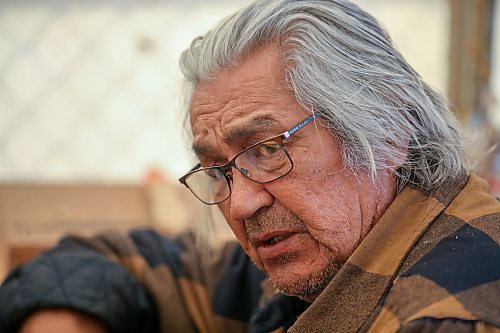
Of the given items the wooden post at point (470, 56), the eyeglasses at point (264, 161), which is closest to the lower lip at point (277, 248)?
the eyeglasses at point (264, 161)

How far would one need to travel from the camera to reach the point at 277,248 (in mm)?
1137

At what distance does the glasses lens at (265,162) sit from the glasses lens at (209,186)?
0.34 ft

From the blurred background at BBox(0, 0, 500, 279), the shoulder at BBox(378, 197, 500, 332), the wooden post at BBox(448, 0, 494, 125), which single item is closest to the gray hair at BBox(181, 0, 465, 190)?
the shoulder at BBox(378, 197, 500, 332)

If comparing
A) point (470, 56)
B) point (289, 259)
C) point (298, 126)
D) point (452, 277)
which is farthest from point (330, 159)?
point (470, 56)

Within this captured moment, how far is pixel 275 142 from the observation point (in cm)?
111

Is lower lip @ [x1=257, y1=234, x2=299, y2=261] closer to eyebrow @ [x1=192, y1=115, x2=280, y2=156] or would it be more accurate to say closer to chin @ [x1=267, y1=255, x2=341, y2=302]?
chin @ [x1=267, y1=255, x2=341, y2=302]

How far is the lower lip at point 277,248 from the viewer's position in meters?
1.12

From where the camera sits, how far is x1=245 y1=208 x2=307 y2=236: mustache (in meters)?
1.11

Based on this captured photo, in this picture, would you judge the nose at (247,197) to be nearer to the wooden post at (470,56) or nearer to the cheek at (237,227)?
the cheek at (237,227)

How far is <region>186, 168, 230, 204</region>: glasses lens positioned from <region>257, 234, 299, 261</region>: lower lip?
0.13 meters

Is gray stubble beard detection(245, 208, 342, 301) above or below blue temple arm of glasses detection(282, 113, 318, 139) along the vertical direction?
below

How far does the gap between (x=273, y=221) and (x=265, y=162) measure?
10 centimetres

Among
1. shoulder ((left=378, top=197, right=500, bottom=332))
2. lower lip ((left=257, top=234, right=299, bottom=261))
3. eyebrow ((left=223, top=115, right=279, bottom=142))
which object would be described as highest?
eyebrow ((left=223, top=115, right=279, bottom=142))

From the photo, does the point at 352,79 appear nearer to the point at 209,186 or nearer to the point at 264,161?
the point at 264,161
